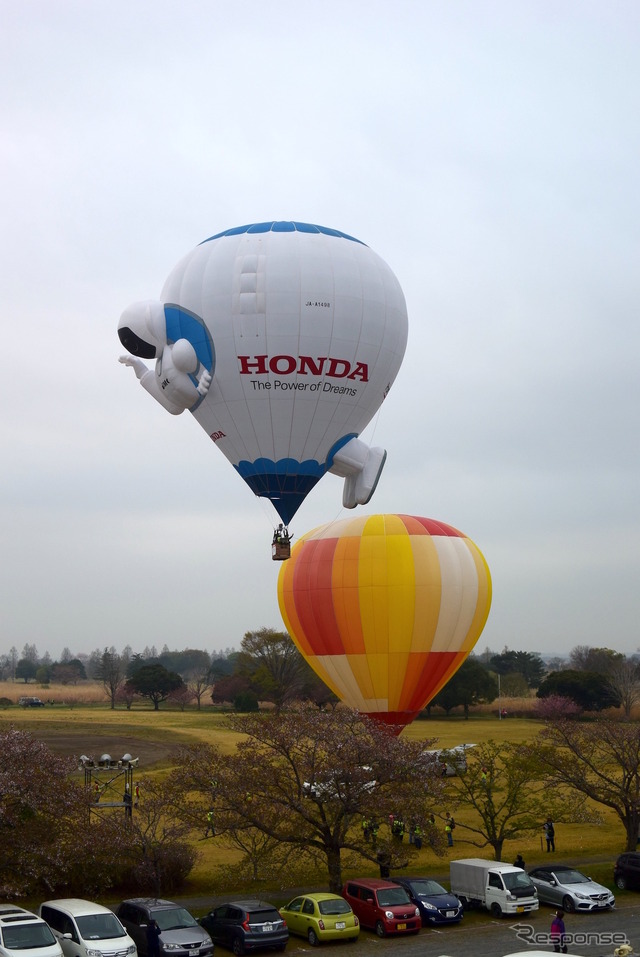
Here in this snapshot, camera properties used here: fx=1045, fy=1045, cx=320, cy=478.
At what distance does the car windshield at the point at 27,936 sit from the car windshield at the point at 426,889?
750 cm

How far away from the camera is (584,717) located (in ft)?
230

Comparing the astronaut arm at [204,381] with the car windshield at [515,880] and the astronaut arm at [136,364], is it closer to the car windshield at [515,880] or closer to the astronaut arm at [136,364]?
the astronaut arm at [136,364]

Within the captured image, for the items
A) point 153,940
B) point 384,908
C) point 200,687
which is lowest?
point 153,940

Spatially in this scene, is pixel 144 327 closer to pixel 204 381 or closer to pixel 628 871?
pixel 204 381

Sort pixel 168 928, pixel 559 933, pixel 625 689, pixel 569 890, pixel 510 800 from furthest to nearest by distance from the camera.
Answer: pixel 625 689
pixel 510 800
pixel 569 890
pixel 168 928
pixel 559 933

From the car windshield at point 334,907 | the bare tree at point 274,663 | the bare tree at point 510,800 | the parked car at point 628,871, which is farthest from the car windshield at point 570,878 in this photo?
the bare tree at point 274,663

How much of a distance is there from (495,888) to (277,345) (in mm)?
14255

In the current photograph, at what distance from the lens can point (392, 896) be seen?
19688 millimetres

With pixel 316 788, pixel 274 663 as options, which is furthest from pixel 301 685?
pixel 316 788

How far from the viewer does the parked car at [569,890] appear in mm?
20797

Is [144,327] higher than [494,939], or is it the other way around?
[144,327]

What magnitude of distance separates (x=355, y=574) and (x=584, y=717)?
41.2 metres

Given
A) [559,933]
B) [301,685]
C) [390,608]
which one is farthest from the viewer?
[301,685]

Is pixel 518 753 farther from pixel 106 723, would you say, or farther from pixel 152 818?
pixel 106 723
